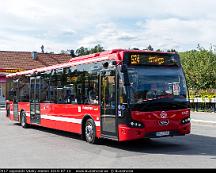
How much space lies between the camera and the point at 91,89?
1372 centimetres

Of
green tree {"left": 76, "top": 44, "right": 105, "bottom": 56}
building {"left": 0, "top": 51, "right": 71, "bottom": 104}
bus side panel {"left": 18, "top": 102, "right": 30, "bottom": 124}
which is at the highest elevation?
green tree {"left": 76, "top": 44, "right": 105, "bottom": 56}

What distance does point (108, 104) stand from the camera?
12.6 m

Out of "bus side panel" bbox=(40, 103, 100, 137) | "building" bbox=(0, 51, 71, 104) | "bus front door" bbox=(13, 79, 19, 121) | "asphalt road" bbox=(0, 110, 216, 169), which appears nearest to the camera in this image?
"asphalt road" bbox=(0, 110, 216, 169)

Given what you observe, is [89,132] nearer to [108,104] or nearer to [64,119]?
[108,104]

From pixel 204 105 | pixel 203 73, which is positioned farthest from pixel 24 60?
pixel 204 105

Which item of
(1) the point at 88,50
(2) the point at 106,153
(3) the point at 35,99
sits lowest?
(2) the point at 106,153

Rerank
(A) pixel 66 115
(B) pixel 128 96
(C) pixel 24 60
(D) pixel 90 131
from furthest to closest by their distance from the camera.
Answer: (C) pixel 24 60
(A) pixel 66 115
(D) pixel 90 131
(B) pixel 128 96

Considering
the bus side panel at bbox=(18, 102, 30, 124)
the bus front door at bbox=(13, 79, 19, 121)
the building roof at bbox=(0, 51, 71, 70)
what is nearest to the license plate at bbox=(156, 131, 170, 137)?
the bus side panel at bbox=(18, 102, 30, 124)

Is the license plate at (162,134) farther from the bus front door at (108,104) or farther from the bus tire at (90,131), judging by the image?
the bus tire at (90,131)

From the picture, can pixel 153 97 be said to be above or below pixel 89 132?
above

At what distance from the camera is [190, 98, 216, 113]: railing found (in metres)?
28.1

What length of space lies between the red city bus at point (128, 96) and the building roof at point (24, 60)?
4294 centimetres

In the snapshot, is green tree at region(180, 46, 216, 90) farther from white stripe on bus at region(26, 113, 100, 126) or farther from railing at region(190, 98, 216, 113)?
white stripe on bus at region(26, 113, 100, 126)

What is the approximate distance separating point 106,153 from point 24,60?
4895 centimetres
